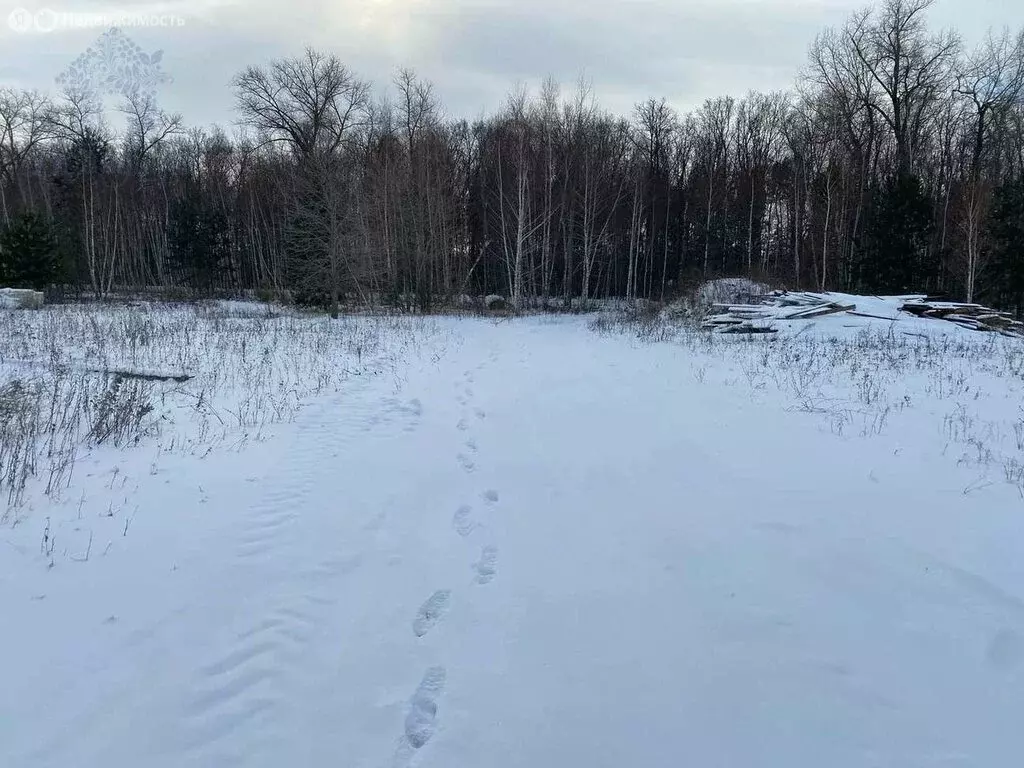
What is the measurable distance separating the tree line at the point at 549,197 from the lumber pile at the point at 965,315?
5361 mm

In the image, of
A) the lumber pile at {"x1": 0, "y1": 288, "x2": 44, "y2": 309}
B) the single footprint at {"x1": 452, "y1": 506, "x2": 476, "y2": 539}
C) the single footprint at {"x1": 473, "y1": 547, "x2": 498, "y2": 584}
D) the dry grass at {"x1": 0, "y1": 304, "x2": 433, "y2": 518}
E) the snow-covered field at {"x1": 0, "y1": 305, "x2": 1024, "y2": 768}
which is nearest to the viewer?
the snow-covered field at {"x1": 0, "y1": 305, "x2": 1024, "y2": 768}

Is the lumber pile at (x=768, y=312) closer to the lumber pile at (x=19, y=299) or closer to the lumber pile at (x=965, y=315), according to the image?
the lumber pile at (x=965, y=315)

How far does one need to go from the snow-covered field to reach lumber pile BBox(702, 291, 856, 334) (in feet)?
35.0

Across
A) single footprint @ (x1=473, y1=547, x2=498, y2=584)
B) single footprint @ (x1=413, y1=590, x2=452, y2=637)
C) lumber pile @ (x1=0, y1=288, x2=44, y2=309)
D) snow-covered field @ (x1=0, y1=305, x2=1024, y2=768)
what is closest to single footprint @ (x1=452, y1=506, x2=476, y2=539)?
snow-covered field @ (x1=0, y1=305, x2=1024, y2=768)

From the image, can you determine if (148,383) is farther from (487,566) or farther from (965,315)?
(965,315)

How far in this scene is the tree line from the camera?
26.3m

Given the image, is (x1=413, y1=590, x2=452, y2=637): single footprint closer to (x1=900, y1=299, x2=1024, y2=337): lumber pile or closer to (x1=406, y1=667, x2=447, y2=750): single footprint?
(x1=406, y1=667, x2=447, y2=750): single footprint

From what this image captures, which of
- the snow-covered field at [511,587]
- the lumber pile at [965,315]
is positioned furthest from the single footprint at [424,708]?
the lumber pile at [965,315]

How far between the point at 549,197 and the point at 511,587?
95.9 ft

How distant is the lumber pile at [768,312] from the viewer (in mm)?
17609

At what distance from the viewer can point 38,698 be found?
7.43ft

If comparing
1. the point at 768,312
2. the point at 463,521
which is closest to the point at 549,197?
the point at 768,312

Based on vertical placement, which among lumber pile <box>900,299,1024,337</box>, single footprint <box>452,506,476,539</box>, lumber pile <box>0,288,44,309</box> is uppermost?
lumber pile <box>0,288,44,309</box>

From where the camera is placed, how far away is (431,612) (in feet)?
9.85
